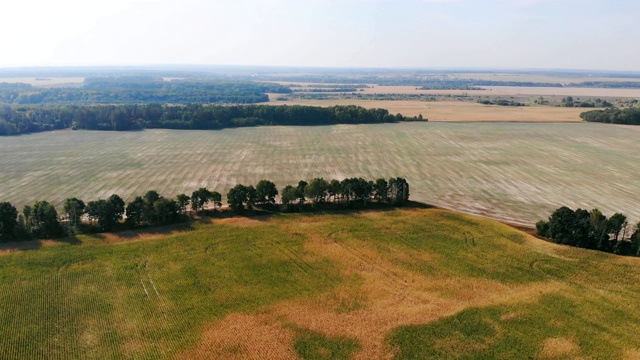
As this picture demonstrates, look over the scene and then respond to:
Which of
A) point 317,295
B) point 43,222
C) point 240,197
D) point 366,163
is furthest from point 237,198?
point 366,163

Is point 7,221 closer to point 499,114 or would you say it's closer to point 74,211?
point 74,211

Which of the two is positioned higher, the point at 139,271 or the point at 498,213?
the point at 498,213

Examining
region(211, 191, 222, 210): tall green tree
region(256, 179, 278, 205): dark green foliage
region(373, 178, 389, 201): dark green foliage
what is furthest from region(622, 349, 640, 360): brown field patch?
region(211, 191, 222, 210): tall green tree

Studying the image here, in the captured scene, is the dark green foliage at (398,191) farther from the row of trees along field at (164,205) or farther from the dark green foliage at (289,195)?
the dark green foliage at (289,195)

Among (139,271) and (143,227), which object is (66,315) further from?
(143,227)

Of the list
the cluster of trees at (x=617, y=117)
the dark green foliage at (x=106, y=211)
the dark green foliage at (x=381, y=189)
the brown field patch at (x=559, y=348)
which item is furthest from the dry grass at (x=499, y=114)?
the brown field patch at (x=559, y=348)

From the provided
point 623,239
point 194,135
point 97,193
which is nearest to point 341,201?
point 623,239
